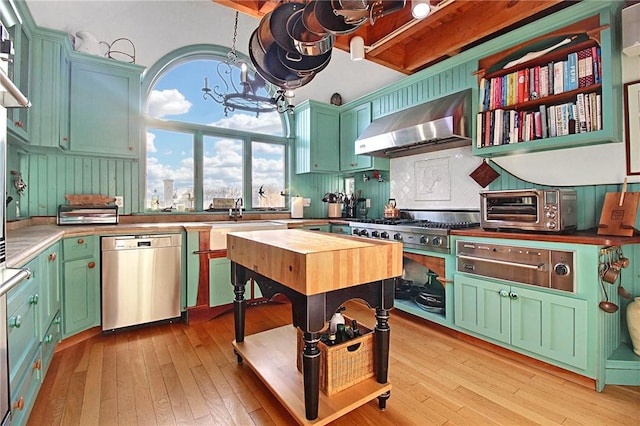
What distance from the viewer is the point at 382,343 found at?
1626mm

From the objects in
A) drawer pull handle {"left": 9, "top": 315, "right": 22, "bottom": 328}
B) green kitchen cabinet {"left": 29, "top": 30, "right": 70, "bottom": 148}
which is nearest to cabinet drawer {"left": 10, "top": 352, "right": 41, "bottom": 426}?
drawer pull handle {"left": 9, "top": 315, "right": 22, "bottom": 328}

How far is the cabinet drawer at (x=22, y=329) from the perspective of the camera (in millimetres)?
1244

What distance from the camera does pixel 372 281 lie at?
58.7 inches

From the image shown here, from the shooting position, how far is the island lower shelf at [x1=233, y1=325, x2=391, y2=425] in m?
1.46

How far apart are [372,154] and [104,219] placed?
9.48 feet

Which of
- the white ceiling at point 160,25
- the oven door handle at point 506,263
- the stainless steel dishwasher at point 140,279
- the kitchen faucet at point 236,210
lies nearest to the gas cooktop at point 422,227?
the oven door handle at point 506,263

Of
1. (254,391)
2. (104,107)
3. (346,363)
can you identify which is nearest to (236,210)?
(104,107)

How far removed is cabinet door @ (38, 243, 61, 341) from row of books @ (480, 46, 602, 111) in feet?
11.1

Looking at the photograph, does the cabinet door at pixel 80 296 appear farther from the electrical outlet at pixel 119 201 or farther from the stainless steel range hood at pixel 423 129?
the stainless steel range hood at pixel 423 129

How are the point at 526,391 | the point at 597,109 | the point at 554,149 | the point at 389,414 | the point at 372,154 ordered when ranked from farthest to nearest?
1. the point at 372,154
2. the point at 554,149
3. the point at 597,109
4. the point at 526,391
5. the point at 389,414

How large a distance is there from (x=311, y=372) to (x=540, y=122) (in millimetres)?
2349

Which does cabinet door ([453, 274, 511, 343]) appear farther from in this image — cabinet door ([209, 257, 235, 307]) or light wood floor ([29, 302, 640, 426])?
cabinet door ([209, 257, 235, 307])

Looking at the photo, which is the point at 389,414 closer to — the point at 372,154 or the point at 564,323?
the point at 564,323

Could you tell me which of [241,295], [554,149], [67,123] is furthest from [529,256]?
[67,123]
